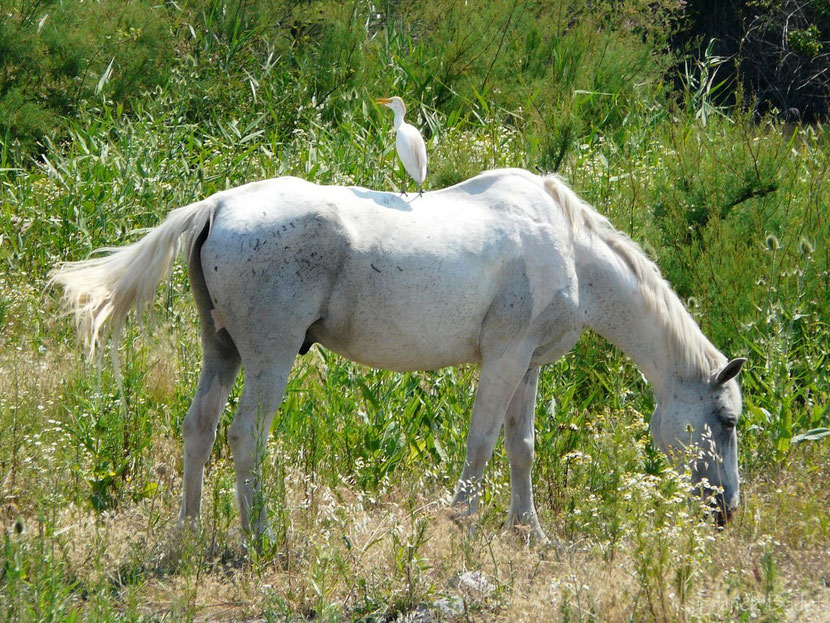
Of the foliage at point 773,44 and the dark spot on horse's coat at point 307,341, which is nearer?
the dark spot on horse's coat at point 307,341

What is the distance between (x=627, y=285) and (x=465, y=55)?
6.30m

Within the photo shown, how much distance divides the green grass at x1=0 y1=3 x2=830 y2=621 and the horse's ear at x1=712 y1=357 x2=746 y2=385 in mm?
632

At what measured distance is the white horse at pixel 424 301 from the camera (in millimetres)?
4809

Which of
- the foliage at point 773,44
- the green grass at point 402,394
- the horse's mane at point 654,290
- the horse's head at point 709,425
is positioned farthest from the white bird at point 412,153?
the foliage at point 773,44

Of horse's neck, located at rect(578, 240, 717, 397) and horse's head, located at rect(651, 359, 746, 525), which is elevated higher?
horse's neck, located at rect(578, 240, 717, 397)

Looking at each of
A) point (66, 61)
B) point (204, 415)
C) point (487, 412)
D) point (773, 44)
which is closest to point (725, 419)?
point (487, 412)

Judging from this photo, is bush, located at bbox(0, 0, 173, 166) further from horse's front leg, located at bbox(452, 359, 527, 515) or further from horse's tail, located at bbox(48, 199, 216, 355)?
horse's front leg, located at bbox(452, 359, 527, 515)

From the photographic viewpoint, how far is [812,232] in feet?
25.3

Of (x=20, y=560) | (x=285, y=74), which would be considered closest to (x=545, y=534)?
(x=20, y=560)

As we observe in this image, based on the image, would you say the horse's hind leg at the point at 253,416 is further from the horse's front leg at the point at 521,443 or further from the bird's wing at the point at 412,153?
the bird's wing at the point at 412,153

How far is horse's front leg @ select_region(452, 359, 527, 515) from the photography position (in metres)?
5.23

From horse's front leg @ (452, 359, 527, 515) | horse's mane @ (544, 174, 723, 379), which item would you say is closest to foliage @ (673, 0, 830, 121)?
horse's mane @ (544, 174, 723, 379)

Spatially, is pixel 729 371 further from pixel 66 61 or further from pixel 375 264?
pixel 66 61

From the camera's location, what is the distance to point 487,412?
17.3ft
